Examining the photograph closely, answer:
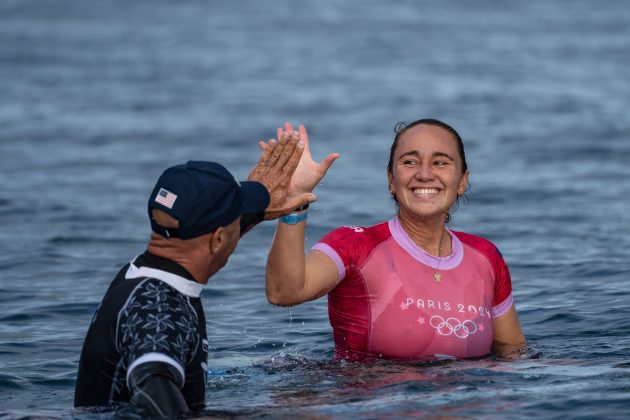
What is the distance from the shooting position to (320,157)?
19.0 meters

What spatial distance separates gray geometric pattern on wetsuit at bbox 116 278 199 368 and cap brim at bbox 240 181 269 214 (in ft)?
1.99

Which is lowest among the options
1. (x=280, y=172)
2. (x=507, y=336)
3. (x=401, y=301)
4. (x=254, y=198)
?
(x=507, y=336)

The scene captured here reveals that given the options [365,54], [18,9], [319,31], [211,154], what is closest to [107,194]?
[211,154]

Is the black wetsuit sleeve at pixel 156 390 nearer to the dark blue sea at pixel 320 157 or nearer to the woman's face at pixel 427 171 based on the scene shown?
the dark blue sea at pixel 320 157

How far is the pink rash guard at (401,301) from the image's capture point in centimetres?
716

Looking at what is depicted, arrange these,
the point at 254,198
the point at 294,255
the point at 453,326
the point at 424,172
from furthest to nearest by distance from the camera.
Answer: the point at 453,326 → the point at 424,172 → the point at 294,255 → the point at 254,198

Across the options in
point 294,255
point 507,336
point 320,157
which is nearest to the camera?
point 294,255

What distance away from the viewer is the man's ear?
5.55m

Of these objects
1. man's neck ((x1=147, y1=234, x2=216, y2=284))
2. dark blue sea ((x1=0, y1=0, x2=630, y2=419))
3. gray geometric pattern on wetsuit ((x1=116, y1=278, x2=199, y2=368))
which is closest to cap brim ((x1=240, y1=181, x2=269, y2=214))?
man's neck ((x1=147, y1=234, x2=216, y2=284))

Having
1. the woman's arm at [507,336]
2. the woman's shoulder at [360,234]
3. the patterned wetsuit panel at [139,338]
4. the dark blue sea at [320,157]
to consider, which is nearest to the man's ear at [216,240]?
the patterned wetsuit panel at [139,338]

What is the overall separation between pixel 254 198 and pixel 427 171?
1.54 metres

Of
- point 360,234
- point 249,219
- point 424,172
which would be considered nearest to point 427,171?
point 424,172

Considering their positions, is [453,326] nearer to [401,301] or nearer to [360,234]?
[401,301]

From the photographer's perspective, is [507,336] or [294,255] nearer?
[294,255]
